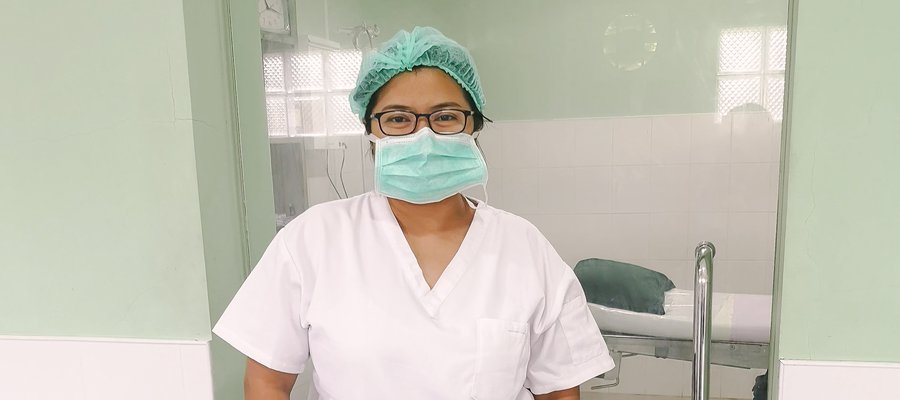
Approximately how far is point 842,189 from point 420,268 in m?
0.70

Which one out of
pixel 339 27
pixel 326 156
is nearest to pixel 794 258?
pixel 326 156

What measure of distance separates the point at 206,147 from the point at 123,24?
272 mm

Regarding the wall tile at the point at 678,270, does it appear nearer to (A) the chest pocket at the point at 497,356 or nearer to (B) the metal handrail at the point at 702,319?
(B) the metal handrail at the point at 702,319

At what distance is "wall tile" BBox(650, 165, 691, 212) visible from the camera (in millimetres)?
1561

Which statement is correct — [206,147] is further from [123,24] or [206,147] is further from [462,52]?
[462,52]

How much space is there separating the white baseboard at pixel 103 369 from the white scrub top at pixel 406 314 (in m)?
0.28

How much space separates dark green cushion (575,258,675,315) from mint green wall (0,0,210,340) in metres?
0.97

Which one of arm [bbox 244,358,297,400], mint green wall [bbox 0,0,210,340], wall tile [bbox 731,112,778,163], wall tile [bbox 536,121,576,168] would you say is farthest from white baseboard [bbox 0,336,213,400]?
wall tile [bbox 731,112,778,163]

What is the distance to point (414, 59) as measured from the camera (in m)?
0.89

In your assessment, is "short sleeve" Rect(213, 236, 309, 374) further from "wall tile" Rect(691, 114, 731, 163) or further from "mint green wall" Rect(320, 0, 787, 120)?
"wall tile" Rect(691, 114, 731, 163)

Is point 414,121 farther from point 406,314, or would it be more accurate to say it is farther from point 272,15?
point 272,15

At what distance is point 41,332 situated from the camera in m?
1.19

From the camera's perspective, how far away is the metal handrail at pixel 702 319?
40.5 inches

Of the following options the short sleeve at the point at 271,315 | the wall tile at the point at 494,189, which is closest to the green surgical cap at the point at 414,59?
the short sleeve at the point at 271,315
